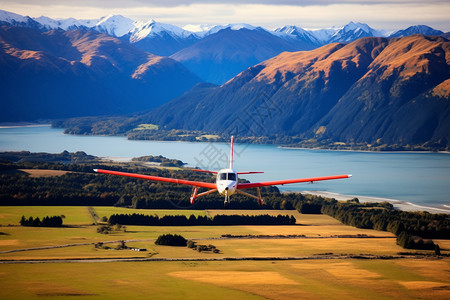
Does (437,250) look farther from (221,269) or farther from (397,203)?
(397,203)

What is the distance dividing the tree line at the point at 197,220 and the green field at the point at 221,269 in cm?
388

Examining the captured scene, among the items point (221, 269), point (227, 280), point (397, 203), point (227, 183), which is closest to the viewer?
point (227, 183)

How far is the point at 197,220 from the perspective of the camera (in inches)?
5300

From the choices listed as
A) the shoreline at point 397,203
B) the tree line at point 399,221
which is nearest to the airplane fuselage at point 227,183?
the tree line at point 399,221

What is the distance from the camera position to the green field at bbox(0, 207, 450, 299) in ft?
277

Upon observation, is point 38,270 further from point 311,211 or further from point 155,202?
point 311,211

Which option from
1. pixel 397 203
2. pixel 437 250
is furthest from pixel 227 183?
pixel 397 203

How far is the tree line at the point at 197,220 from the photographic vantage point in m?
133

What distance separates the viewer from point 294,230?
129 metres

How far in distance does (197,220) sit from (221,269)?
125 ft

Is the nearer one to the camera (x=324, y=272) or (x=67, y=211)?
(x=324, y=272)

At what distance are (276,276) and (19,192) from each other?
278 ft

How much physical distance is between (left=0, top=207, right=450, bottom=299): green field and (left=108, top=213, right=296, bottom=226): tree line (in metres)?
3.88

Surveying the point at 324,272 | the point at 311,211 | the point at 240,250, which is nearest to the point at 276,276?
the point at 324,272
